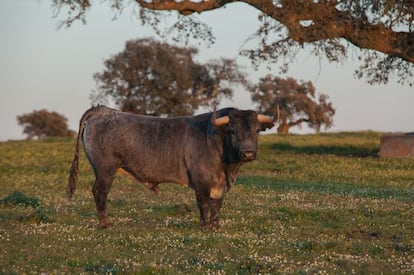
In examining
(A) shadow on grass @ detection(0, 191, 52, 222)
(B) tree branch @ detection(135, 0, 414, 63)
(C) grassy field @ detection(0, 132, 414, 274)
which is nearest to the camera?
(C) grassy field @ detection(0, 132, 414, 274)

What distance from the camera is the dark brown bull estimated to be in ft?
51.2

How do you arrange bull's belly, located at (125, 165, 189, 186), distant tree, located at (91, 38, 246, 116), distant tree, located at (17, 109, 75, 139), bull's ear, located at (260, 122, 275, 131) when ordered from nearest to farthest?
bull's ear, located at (260, 122, 275, 131), bull's belly, located at (125, 165, 189, 186), distant tree, located at (91, 38, 246, 116), distant tree, located at (17, 109, 75, 139)

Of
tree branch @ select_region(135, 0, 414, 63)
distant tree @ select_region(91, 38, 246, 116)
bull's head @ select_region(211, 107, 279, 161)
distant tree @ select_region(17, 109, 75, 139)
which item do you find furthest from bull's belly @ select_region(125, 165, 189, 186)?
distant tree @ select_region(17, 109, 75, 139)

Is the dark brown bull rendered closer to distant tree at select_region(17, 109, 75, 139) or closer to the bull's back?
the bull's back

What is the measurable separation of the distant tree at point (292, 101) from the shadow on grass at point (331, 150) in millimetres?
41728

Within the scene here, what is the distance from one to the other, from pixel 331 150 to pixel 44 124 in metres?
56.9

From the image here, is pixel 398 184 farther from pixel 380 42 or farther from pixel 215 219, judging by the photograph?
pixel 215 219

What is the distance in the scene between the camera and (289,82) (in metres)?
87.8

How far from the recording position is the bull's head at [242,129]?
48.8 feet

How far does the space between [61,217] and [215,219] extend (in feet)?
13.3

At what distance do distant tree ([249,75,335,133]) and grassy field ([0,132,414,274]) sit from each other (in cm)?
5453

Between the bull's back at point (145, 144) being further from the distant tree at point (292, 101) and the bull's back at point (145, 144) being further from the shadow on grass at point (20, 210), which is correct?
the distant tree at point (292, 101)

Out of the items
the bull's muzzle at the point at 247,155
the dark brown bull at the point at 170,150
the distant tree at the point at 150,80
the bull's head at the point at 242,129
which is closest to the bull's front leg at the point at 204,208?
the dark brown bull at the point at 170,150

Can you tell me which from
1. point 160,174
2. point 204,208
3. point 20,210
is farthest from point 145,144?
point 20,210
